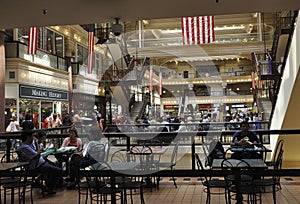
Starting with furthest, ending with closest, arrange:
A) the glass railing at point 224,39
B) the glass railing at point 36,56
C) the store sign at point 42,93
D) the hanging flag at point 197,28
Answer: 1. the glass railing at point 224,39
2. the store sign at point 42,93
3. the glass railing at point 36,56
4. the hanging flag at point 197,28

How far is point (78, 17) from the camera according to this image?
219 inches

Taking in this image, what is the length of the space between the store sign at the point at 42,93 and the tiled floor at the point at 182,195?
34.7 feet

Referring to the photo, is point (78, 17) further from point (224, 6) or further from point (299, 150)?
point (299, 150)

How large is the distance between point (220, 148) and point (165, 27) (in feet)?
65.0

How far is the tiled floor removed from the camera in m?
5.47

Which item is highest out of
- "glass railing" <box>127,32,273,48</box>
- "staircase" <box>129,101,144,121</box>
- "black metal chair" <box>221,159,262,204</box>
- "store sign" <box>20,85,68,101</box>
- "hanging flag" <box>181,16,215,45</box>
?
"glass railing" <box>127,32,273,48</box>

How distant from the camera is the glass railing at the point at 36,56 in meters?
15.4

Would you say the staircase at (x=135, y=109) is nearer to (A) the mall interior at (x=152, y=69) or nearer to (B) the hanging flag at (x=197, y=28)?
(A) the mall interior at (x=152, y=69)

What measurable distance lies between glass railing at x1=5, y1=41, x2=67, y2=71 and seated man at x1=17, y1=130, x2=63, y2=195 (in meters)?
10.6

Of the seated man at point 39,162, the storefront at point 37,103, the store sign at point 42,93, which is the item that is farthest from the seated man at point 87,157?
the store sign at point 42,93

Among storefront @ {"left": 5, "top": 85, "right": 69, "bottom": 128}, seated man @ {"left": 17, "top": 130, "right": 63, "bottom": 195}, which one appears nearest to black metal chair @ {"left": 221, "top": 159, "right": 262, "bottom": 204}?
seated man @ {"left": 17, "top": 130, "right": 63, "bottom": 195}

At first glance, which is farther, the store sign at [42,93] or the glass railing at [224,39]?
the glass railing at [224,39]

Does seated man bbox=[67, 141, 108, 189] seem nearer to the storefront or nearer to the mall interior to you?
the mall interior

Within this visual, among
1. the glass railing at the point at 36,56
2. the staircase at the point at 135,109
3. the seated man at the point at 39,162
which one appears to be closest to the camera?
the seated man at the point at 39,162
